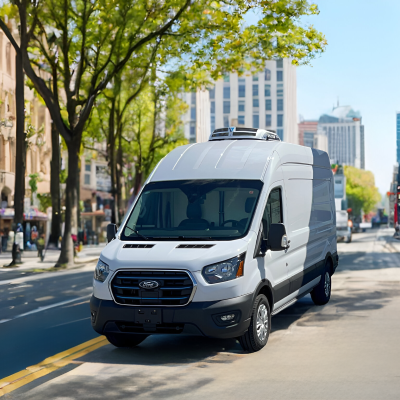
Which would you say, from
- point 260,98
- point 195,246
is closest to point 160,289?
point 195,246

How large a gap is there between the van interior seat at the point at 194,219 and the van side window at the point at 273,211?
767mm

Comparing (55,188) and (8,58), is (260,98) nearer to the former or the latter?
(8,58)

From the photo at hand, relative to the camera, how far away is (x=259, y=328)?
8.38 m

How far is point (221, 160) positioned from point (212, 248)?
5.95 ft

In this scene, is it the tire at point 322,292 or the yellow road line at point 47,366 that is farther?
the tire at point 322,292

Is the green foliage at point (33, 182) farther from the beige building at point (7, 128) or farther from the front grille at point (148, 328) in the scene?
the front grille at point (148, 328)

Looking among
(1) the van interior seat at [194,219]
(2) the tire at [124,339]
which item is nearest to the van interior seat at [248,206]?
(1) the van interior seat at [194,219]

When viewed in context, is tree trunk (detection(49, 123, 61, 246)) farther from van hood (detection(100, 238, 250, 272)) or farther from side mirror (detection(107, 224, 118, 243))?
van hood (detection(100, 238, 250, 272))

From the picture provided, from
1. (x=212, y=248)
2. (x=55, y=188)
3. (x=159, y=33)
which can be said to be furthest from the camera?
(x=55, y=188)

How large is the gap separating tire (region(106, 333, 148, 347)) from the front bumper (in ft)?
1.54

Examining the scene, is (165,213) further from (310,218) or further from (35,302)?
(35,302)

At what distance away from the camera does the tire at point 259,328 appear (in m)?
8.12

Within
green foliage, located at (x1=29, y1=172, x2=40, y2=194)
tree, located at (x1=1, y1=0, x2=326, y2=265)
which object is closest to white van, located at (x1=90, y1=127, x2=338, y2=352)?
tree, located at (x1=1, y1=0, x2=326, y2=265)

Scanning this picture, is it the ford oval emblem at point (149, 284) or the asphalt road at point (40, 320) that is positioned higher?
the ford oval emblem at point (149, 284)
